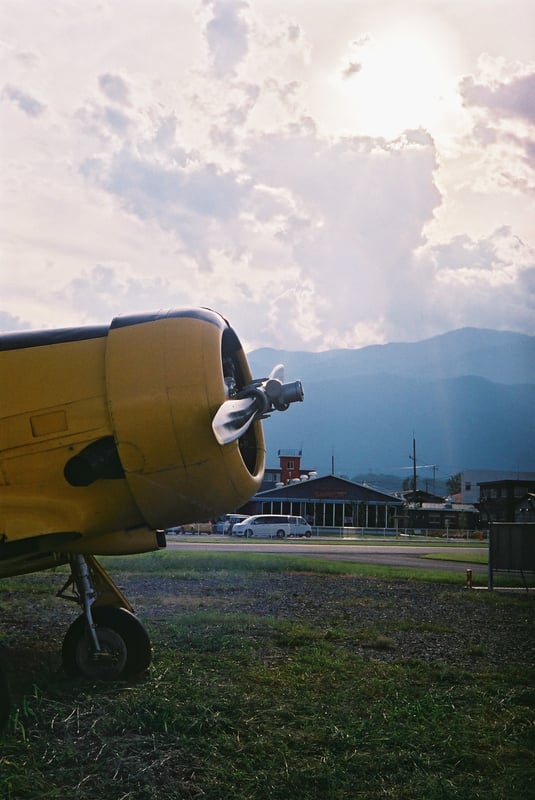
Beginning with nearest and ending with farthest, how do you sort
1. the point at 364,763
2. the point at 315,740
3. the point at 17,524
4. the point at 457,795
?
1. the point at 457,795
2. the point at 364,763
3. the point at 315,740
4. the point at 17,524

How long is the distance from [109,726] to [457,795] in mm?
2303

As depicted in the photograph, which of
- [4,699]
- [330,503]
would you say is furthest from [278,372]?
[330,503]

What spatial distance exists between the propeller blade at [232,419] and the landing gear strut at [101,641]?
2.16 m

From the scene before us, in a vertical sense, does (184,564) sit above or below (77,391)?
below

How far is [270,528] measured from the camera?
49.8m

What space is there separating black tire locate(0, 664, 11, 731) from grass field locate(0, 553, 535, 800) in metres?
0.11

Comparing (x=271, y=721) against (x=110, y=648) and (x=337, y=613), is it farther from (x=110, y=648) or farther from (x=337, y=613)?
(x=337, y=613)

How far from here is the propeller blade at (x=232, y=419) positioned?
5.52 m

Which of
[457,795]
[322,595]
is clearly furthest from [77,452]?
[322,595]

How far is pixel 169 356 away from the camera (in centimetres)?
583

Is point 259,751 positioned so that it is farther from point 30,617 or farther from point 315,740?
point 30,617

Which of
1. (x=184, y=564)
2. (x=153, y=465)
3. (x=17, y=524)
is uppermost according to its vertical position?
(x=153, y=465)

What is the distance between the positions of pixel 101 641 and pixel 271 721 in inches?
79.6

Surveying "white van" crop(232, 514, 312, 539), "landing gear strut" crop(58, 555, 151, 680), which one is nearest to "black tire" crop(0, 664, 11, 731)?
"landing gear strut" crop(58, 555, 151, 680)
